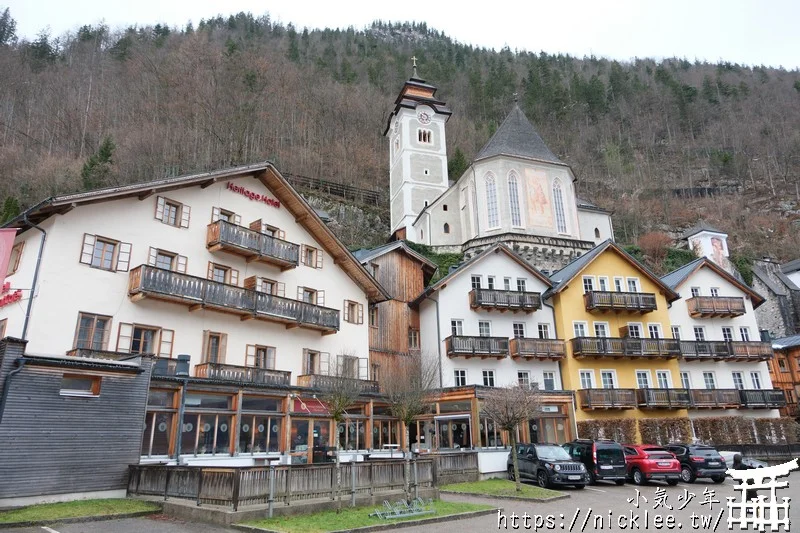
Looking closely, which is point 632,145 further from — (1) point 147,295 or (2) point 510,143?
(1) point 147,295

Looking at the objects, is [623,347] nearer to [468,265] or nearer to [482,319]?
[482,319]

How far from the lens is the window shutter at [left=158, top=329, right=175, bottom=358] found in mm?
23109

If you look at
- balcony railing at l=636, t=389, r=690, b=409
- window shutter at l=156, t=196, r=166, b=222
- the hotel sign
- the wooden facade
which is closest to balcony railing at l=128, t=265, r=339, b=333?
window shutter at l=156, t=196, r=166, b=222

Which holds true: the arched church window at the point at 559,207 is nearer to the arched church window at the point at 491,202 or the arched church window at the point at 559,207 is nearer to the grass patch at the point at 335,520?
the arched church window at the point at 491,202

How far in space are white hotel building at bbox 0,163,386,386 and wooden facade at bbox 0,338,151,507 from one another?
16.1 ft

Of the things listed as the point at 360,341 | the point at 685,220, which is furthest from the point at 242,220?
the point at 685,220

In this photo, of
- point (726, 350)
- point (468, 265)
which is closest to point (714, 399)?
point (726, 350)

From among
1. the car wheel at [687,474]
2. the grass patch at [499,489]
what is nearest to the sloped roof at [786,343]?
the car wheel at [687,474]

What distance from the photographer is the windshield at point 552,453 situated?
21572 mm

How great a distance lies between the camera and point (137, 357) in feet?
59.3

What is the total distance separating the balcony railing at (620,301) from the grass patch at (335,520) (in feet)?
74.7

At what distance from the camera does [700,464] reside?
23750mm

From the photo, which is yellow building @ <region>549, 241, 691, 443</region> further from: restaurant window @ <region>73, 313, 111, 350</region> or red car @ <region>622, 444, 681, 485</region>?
restaurant window @ <region>73, 313, 111, 350</region>

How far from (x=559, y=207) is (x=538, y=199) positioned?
265 cm
